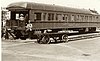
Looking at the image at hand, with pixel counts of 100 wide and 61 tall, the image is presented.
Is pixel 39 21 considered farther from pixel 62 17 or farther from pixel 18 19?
pixel 62 17

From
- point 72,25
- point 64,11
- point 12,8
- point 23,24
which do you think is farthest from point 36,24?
point 72,25

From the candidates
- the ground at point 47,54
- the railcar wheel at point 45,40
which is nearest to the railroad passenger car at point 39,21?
the railcar wheel at point 45,40

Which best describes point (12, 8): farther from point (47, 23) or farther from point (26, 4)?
point (47, 23)

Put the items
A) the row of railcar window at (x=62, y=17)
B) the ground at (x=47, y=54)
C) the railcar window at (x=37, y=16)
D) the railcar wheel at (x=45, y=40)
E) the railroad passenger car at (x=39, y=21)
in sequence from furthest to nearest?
the row of railcar window at (x=62, y=17) → the railcar window at (x=37, y=16) → the railroad passenger car at (x=39, y=21) → the railcar wheel at (x=45, y=40) → the ground at (x=47, y=54)

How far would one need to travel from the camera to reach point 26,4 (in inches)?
713

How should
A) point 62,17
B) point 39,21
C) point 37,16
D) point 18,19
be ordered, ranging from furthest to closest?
point 62,17
point 18,19
point 37,16
point 39,21

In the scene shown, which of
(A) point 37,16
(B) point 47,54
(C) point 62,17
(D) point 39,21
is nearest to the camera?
(B) point 47,54

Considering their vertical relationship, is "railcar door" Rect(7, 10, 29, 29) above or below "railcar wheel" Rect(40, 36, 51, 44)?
above

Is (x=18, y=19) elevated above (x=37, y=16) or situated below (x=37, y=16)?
below

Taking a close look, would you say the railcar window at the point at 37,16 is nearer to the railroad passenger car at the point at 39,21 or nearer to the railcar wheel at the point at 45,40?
the railroad passenger car at the point at 39,21

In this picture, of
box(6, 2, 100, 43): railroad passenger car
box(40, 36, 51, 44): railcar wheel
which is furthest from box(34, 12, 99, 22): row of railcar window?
box(40, 36, 51, 44): railcar wheel

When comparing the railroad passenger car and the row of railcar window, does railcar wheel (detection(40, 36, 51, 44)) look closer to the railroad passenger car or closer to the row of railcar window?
the railroad passenger car

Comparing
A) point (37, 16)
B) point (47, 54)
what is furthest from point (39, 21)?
point (47, 54)

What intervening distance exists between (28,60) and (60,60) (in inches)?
61.6
